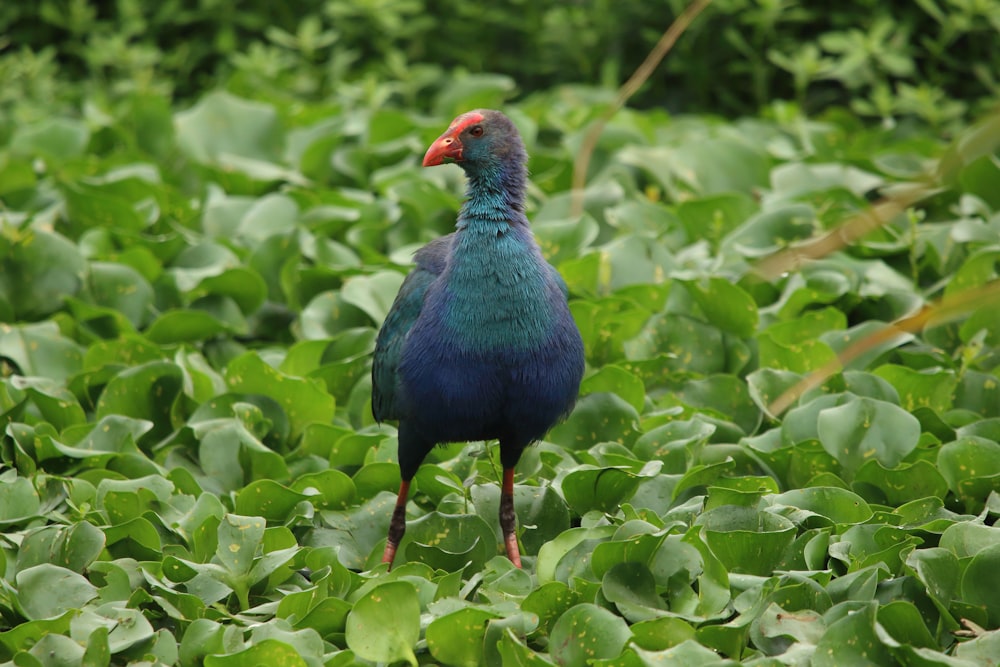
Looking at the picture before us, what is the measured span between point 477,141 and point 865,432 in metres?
1.40

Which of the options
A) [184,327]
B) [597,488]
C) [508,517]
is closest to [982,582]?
[597,488]

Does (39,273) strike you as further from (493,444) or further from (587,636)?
(587,636)

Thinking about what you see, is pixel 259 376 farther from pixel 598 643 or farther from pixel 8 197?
pixel 8 197

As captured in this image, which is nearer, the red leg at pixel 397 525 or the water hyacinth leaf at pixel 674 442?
the red leg at pixel 397 525

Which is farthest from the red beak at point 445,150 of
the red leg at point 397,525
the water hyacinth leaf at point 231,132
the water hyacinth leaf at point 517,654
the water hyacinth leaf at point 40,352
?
the water hyacinth leaf at point 231,132

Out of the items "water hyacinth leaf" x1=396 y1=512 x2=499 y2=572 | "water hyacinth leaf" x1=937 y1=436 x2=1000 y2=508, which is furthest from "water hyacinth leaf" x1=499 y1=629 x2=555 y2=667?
"water hyacinth leaf" x1=937 y1=436 x2=1000 y2=508

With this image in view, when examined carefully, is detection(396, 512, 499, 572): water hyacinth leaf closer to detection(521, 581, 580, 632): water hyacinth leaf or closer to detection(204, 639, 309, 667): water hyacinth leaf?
detection(521, 581, 580, 632): water hyacinth leaf

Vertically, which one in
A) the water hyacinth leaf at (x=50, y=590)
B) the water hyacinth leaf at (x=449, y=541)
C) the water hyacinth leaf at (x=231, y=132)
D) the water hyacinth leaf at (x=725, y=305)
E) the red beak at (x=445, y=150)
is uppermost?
the red beak at (x=445, y=150)

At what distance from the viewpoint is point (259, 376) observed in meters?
3.93

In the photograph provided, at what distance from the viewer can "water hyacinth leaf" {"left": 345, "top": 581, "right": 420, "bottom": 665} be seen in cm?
277

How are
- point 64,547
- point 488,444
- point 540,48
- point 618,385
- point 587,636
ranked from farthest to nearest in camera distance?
point 540,48, point 618,385, point 488,444, point 64,547, point 587,636

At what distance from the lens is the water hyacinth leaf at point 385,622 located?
2.77 m

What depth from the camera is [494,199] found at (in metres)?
3.14

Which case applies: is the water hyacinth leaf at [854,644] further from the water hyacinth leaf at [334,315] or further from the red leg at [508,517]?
the water hyacinth leaf at [334,315]
